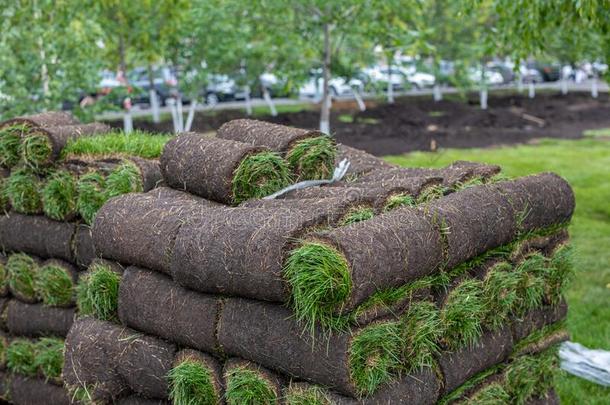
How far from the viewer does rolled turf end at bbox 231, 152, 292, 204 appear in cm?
525

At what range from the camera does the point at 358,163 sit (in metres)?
6.26

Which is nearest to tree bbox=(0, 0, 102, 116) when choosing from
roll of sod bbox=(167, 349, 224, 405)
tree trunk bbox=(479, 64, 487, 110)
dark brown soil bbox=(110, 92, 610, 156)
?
dark brown soil bbox=(110, 92, 610, 156)

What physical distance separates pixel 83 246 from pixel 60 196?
0.46 m

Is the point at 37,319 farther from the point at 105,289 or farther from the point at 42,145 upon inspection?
the point at 105,289

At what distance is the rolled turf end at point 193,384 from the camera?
15.4 feet

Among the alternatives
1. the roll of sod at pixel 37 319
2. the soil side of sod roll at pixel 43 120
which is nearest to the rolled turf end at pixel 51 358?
the roll of sod at pixel 37 319

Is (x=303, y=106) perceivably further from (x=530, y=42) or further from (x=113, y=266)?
(x=113, y=266)

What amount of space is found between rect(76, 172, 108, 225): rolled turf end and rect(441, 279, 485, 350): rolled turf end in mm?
2854

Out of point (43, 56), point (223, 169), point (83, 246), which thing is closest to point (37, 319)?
point (83, 246)

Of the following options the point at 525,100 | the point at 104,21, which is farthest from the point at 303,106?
the point at 104,21

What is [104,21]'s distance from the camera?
2009cm

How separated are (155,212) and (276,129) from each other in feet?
3.86

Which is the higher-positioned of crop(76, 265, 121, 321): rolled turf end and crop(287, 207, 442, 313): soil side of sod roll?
crop(287, 207, 442, 313): soil side of sod roll

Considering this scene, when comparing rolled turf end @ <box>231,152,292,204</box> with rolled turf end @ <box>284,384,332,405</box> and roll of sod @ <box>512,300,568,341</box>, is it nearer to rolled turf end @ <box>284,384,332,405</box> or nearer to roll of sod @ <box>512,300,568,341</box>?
rolled turf end @ <box>284,384,332,405</box>
